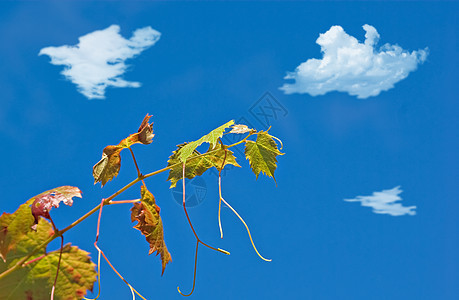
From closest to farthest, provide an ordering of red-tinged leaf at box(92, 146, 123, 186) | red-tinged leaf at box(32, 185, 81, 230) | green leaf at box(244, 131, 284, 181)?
1. red-tinged leaf at box(32, 185, 81, 230)
2. red-tinged leaf at box(92, 146, 123, 186)
3. green leaf at box(244, 131, 284, 181)

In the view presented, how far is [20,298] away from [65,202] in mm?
163

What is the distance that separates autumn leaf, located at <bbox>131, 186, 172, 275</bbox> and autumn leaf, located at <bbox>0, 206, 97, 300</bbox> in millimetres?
82

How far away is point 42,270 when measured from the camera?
0.62 m

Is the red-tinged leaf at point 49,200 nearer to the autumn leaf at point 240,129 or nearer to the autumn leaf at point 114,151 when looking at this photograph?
the autumn leaf at point 114,151

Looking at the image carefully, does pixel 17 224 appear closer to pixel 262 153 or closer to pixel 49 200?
pixel 49 200

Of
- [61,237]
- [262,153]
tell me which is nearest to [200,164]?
[262,153]

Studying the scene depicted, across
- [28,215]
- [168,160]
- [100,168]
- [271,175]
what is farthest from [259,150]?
[28,215]

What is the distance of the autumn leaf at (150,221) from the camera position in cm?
65

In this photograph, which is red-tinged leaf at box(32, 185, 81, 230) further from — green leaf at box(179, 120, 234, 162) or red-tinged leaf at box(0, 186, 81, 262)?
green leaf at box(179, 120, 234, 162)

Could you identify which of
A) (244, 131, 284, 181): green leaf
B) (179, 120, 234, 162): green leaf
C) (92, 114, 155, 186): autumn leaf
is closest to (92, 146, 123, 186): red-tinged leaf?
(92, 114, 155, 186): autumn leaf

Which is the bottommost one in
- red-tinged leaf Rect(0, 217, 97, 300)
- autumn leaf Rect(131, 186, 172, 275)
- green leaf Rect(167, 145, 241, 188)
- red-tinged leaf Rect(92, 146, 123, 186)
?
red-tinged leaf Rect(0, 217, 97, 300)

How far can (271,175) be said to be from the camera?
0.79m

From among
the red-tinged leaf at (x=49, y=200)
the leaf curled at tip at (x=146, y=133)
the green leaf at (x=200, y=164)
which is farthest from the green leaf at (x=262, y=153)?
the red-tinged leaf at (x=49, y=200)

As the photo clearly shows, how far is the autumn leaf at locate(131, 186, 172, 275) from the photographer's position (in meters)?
0.65
